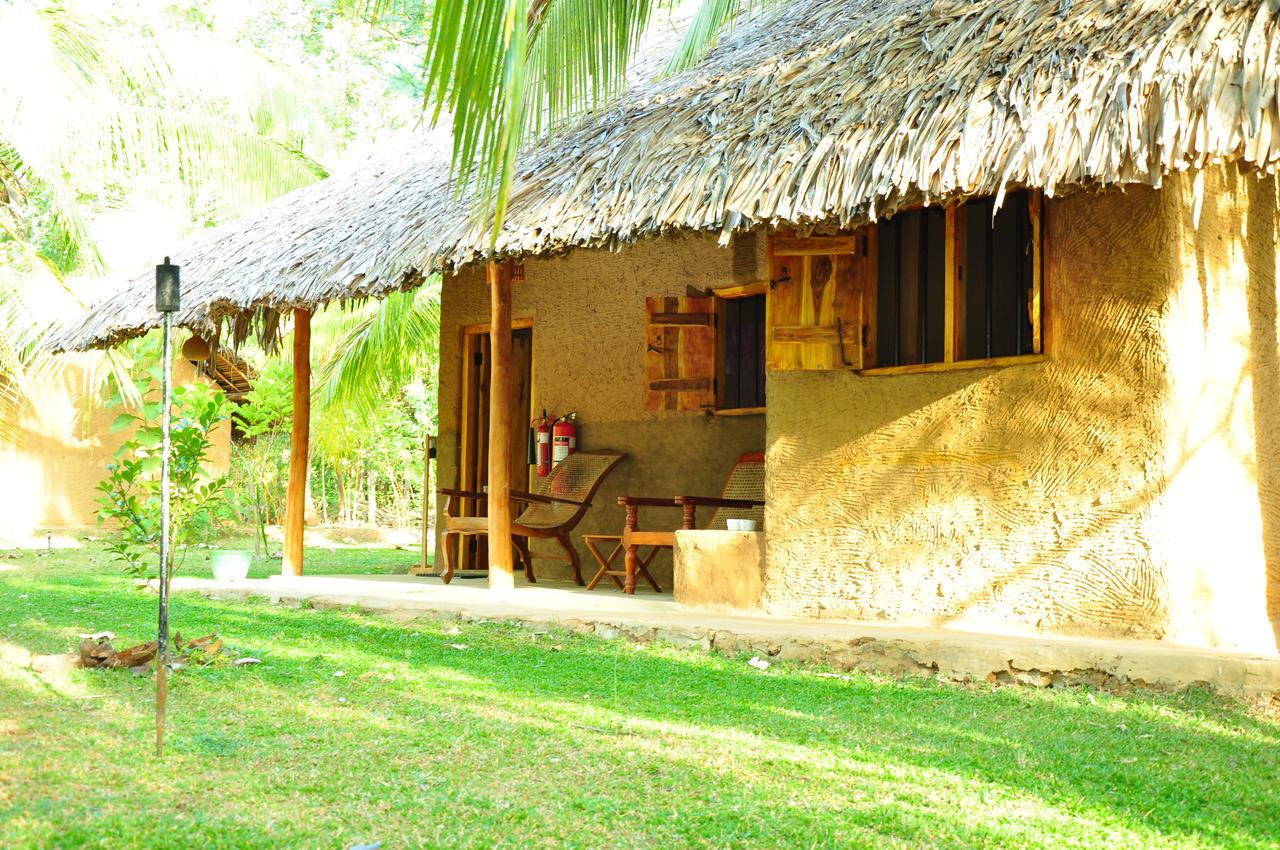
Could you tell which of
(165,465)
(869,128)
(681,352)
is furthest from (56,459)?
(869,128)

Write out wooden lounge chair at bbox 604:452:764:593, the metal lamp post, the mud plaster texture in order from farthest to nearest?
wooden lounge chair at bbox 604:452:764:593, the mud plaster texture, the metal lamp post

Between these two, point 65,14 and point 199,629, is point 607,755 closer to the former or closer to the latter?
point 199,629

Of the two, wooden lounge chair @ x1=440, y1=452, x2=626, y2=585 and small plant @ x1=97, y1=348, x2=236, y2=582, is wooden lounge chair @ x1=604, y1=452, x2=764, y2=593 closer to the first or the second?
wooden lounge chair @ x1=440, y1=452, x2=626, y2=585

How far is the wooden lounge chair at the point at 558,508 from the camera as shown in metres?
7.79

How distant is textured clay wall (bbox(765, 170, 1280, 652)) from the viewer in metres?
4.89

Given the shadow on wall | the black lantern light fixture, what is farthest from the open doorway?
the black lantern light fixture

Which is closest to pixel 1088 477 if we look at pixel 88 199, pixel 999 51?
pixel 999 51

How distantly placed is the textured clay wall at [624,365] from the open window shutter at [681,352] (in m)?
0.12

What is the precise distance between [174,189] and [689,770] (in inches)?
737

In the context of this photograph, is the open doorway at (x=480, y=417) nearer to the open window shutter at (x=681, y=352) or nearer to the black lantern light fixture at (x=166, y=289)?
the open window shutter at (x=681, y=352)

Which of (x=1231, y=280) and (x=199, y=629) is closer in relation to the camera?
(x=1231, y=280)

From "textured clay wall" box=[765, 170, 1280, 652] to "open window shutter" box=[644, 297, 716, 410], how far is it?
215 centimetres

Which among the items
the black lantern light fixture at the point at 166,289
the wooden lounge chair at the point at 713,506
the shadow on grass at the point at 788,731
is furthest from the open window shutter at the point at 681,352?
the black lantern light fixture at the point at 166,289

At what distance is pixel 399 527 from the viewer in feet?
63.2
